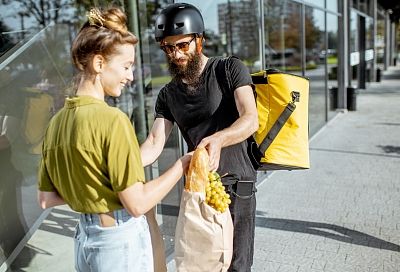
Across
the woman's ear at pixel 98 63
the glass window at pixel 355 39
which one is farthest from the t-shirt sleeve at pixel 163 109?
the glass window at pixel 355 39

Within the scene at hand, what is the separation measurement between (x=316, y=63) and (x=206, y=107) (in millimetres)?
10629

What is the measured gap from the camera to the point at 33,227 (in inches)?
133

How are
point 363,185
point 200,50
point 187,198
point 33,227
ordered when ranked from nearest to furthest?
point 187,198, point 200,50, point 33,227, point 363,185

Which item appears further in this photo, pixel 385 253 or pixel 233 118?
pixel 385 253

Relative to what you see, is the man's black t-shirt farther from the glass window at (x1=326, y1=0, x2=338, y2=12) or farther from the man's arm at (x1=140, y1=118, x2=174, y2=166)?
the glass window at (x1=326, y1=0, x2=338, y2=12)

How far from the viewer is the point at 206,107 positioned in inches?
93.1

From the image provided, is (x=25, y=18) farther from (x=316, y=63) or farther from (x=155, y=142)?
(x=316, y=63)

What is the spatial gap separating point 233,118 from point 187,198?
2.00 ft

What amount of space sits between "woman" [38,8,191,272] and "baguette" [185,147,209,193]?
0.09 m

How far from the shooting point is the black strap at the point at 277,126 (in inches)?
97.7

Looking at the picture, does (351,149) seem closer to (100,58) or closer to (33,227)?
(33,227)

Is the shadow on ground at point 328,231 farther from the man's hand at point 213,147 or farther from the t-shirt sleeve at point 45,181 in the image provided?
the t-shirt sleeve at point 45,181

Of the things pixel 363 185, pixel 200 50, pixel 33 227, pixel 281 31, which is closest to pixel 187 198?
pixel 200 50

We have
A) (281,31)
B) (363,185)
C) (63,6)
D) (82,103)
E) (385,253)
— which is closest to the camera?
(82,103)
